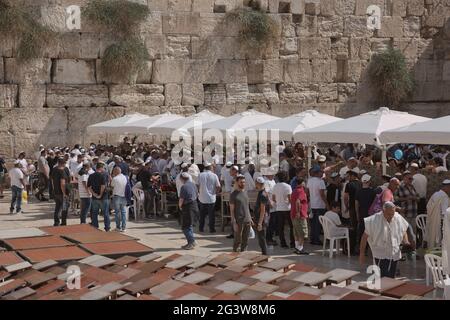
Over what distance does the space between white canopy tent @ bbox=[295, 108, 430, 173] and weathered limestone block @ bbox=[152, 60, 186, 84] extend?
793cm

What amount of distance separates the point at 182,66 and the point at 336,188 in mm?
9786

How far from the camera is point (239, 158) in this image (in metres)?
16.6

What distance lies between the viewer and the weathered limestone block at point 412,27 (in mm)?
23500

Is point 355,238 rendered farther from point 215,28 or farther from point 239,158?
point 215,28

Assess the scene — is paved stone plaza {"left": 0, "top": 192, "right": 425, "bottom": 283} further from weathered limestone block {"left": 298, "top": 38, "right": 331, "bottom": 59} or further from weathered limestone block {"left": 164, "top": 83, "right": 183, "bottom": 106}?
weathered limestone block {"left": 298, "top": 38, "right": 331, "bottom": 59}

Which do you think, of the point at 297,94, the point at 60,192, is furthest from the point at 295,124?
the point at 297,94

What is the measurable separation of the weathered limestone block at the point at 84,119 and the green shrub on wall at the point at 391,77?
310 inches

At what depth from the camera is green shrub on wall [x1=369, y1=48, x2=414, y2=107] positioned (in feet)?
74.3

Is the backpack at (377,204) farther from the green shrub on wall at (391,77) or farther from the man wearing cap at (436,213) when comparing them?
the green shrub on wall at (391,77)

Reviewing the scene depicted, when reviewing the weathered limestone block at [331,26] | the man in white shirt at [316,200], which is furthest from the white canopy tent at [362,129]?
the weathered limestone block at [331,26]

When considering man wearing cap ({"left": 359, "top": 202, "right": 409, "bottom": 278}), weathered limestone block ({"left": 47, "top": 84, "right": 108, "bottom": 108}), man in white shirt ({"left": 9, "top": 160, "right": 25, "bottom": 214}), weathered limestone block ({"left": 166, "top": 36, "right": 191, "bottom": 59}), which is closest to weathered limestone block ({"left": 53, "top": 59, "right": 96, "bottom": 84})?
weathered limestone block ({"left": 47, "top": 84, "right": 108, "bottom": 108})

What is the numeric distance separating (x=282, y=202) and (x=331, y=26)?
464 inches
